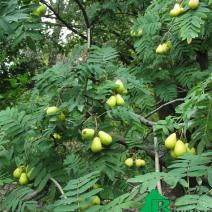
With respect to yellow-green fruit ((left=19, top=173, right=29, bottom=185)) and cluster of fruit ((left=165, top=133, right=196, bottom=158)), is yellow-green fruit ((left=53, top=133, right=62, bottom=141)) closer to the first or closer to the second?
yellow-green fruit ((left=19, top=173, right=29, bottom=185))

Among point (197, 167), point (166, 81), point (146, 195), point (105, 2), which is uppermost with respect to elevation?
point (105, 2)

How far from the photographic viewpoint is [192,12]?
251 cm

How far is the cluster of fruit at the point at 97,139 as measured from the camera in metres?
1.85

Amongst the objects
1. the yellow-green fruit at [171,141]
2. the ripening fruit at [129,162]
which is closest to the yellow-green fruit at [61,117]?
the yellow-green fruit at [171,141]

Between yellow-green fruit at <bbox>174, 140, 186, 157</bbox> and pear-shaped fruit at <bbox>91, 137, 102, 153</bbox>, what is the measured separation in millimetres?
317

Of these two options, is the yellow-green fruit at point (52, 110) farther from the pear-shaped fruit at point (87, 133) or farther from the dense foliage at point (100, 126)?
the pear-shaped fruit at point (87, 133)

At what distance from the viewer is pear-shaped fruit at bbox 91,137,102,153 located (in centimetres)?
184

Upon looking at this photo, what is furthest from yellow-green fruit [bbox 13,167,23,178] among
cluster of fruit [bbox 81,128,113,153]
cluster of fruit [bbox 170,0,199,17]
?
cluster of fruit [bbox 170,0,199,17]

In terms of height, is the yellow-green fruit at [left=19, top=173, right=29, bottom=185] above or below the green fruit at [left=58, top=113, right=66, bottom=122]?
below

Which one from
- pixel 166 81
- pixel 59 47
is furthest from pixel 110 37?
pixel 166 81

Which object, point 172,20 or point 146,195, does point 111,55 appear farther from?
point 146,195

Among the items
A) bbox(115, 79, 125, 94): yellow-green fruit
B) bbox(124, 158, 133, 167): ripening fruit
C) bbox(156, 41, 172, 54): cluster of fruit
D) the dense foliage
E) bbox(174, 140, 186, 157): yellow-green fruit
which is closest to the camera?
the dense foliage

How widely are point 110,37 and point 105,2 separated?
99cm

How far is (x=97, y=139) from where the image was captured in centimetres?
186
